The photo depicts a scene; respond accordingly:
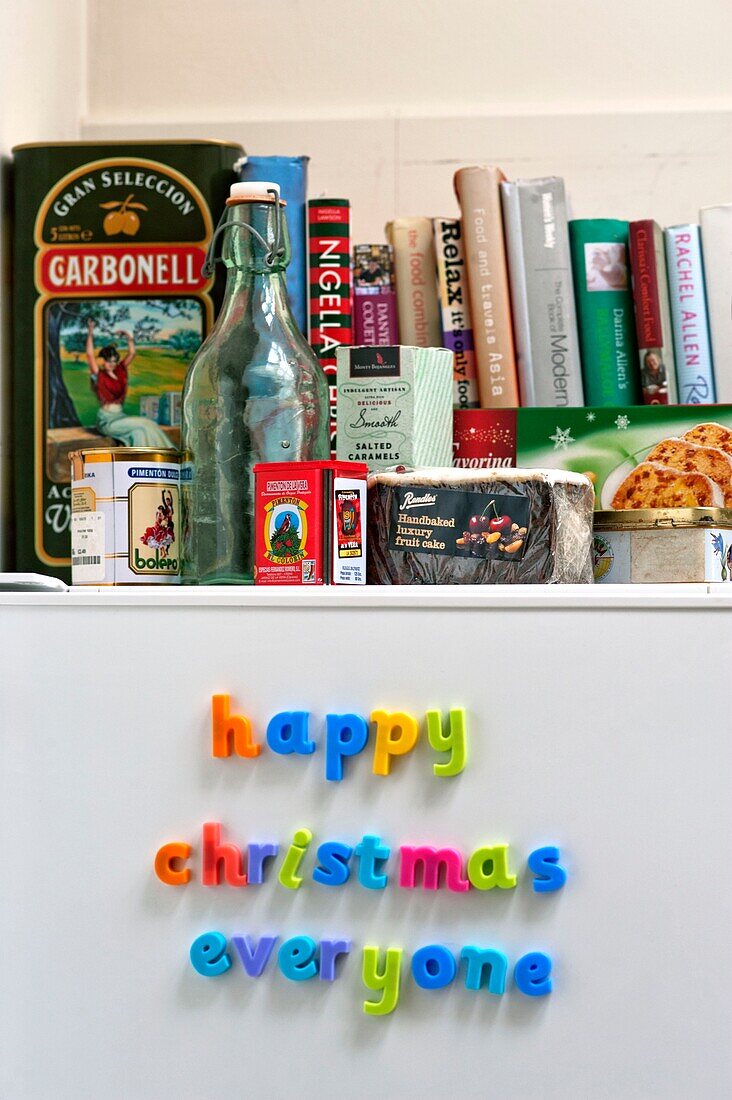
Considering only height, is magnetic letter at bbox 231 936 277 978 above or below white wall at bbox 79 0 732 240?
below

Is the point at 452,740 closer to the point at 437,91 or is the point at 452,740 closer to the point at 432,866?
the point at 432,866

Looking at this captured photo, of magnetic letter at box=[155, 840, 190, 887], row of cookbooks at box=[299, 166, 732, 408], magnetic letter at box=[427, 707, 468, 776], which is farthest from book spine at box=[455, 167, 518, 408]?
magnetic letter at box=[155, 840, 190, 887]

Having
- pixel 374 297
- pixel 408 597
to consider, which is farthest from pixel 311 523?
pixel 374 297

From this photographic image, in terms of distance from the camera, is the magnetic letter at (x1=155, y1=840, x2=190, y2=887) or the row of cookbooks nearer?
the magnetic letter at (x1=155, y1=840, x2=190, y2=887)

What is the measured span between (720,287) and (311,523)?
46 centimetres

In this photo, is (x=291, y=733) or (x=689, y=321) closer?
(x=291, y=733)

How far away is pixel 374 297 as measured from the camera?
107 centimetres

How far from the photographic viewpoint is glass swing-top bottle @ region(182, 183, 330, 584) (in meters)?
0.90

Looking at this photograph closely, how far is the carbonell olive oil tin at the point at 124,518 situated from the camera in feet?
2.84

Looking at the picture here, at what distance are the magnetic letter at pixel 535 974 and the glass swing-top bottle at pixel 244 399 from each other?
33cm

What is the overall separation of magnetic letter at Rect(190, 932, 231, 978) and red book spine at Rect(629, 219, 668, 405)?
57cm

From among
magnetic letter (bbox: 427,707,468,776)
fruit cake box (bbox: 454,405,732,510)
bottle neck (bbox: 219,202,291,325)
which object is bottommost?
magnetic letter (bbox: 427,707,468,776)

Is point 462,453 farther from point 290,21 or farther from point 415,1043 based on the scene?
point 290,21

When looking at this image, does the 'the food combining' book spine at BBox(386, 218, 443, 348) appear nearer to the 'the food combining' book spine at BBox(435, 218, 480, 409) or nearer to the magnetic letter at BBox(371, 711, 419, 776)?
the 'the food combining' book spine at BBox(435, 218, 480, 409)
